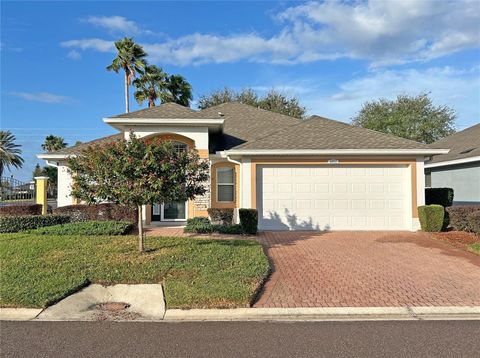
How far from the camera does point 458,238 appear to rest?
12297 millimetres

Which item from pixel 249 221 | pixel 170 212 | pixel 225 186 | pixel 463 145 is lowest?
pixel 249 221

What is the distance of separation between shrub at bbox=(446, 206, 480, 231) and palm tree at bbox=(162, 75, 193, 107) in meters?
21.6

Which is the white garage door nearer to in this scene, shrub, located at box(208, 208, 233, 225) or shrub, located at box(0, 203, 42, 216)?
shrub, located at box(208, 208, 233, 225)

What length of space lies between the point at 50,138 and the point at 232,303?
5739cm

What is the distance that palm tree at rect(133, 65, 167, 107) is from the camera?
29.5 m

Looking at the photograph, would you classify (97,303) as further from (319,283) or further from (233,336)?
(319,283)

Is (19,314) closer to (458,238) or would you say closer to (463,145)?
(458,238)

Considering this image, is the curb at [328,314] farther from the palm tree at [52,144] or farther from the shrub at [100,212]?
the palm tree at [52,144]

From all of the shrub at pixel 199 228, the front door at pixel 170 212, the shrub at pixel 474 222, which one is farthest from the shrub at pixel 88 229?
the shrub at pixel 474 222

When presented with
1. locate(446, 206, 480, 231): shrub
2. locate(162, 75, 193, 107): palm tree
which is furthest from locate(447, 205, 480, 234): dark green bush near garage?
locate(162, 75, 193, 107): palm tree

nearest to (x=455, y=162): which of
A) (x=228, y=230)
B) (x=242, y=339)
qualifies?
(x=228, y=230)

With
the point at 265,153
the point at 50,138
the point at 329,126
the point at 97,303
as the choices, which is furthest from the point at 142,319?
the point at 50,138

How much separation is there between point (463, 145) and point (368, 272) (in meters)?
15.8

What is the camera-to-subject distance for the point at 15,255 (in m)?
9.40
